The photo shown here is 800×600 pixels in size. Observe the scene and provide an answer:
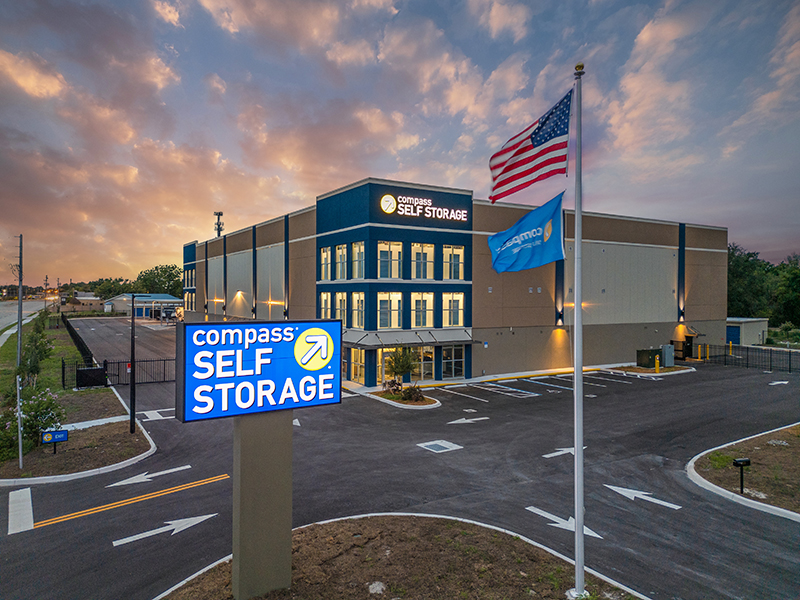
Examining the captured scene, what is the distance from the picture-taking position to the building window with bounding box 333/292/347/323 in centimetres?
3478

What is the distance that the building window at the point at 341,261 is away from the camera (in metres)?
34.8

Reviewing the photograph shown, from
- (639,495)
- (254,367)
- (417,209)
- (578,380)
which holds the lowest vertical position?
(639,495)

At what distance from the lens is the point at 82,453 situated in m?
17.1

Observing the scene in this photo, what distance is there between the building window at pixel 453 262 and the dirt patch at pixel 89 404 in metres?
23.3

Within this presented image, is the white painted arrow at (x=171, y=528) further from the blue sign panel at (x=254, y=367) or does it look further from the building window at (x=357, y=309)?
the building window at (x=357, y=309)

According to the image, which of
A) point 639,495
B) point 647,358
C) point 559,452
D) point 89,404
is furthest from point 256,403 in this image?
point 647,358

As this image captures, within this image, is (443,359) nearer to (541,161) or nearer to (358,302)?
(358,302)

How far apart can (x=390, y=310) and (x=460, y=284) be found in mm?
6242

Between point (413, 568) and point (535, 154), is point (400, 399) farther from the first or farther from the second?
point (535, 154)

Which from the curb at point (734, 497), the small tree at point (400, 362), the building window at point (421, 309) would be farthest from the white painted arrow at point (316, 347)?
the building window at point (421, 309)

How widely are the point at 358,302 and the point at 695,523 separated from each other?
2480cm

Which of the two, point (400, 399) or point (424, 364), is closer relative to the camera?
point (400, 399)

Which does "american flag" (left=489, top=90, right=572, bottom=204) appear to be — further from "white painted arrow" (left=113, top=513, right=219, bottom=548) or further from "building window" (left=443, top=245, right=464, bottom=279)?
"building window" (left=443, top=245, right=464, bottom=279)

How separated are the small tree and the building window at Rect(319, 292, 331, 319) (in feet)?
29.4
